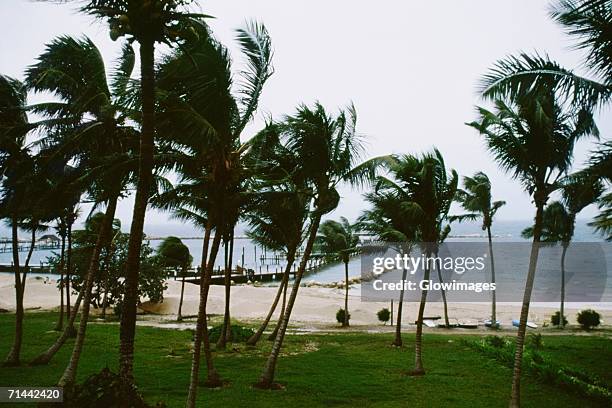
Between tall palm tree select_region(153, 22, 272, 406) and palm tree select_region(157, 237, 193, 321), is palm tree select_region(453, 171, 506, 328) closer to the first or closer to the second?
palm tree select_region(157, 237, 193, 321)

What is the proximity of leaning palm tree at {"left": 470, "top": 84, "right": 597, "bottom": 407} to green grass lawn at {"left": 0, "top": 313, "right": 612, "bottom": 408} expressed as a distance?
258 centimetres

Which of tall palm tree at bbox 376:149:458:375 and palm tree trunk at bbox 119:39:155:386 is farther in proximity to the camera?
tall palm tree at bbox 376:149:458:375

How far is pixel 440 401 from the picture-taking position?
10383 mm

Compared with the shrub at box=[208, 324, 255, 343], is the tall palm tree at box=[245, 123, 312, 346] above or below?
above

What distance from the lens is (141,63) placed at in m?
6.57

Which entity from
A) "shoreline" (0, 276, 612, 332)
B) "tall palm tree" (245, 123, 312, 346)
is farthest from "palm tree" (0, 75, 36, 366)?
"shoreline" (0, 276, 612, 332)

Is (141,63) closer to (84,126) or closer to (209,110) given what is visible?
(209,110)

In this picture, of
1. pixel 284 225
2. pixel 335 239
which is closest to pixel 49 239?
pixel 335 239

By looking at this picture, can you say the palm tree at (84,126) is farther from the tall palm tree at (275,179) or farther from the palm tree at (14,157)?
the tall palm tree at (275,179)

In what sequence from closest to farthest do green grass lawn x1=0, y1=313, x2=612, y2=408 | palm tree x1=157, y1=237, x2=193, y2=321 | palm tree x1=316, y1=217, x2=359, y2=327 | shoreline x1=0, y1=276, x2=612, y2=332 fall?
green grass lawn x1=0, y1=313, x2=612, y2=408
palm tree x1=157, y1=237, x2=193, y2=321
palm tree x1=316, y1=217, x2=359, y2=327
shoreline x1=0, y1=276, x2=612, y2=332

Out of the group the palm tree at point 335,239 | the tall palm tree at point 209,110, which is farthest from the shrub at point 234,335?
the palm tree at point 335,239

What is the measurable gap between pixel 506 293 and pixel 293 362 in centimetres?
4311

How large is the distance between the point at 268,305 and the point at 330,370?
22.6 meters

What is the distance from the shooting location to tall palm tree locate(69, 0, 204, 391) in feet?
20.6
